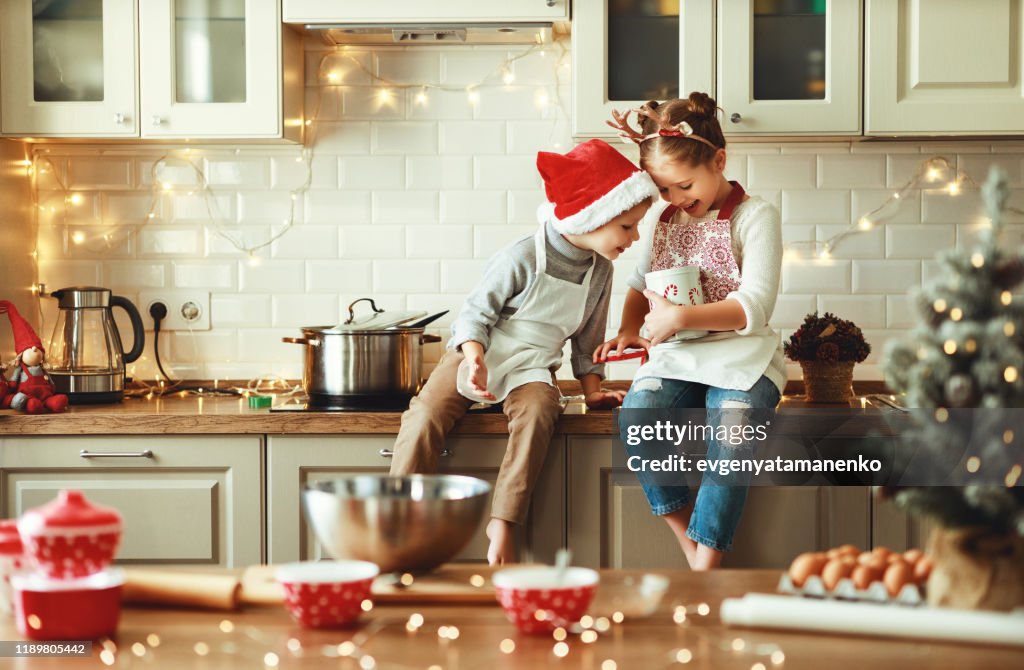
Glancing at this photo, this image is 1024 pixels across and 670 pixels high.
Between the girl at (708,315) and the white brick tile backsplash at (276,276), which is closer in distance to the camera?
the girl at (708,315)

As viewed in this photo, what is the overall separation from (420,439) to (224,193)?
1128mm

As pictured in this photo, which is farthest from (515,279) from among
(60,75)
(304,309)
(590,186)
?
(60,75)

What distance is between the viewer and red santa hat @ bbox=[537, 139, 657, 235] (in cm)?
243

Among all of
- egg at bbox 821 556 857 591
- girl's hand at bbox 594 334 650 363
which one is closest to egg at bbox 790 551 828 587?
egg at bbox 821 556 857 591

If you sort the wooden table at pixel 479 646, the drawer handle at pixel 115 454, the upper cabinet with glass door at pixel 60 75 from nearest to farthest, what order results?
the wooden table at pixel 479 646, the drawer handle at pixel 115 454, the upper cabinet with glass door at pixel 60 75

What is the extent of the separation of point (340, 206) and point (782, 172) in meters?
1.26

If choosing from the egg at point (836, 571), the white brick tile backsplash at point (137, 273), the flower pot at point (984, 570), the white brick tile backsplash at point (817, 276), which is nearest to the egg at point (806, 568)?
the egg at point (836, 571)

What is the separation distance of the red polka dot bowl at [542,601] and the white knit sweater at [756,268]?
1.38 m

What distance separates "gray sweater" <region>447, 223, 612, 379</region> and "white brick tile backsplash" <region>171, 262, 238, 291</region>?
33.5 inches

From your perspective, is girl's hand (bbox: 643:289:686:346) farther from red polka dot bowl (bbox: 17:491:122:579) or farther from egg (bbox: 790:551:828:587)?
red polka dot bowl (bbox: 17:491:122:579)

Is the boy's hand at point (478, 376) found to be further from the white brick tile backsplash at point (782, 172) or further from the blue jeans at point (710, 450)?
the white brick tile backsplash at point (782, 172)

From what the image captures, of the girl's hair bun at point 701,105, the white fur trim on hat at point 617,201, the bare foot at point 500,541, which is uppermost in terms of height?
the girl's hair bun at point 701,105

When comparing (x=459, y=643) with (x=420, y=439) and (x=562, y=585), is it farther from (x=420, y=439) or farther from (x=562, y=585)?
(x=420, y=439)

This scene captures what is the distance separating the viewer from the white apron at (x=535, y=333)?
253 cm
